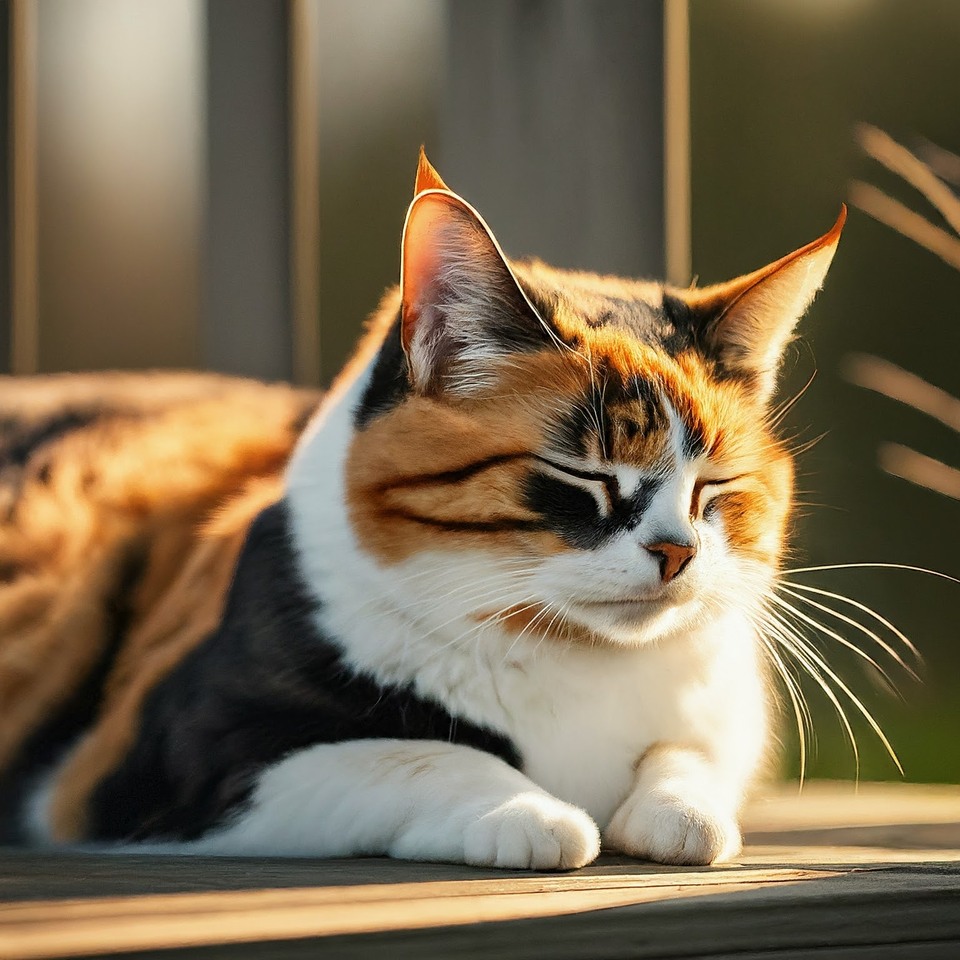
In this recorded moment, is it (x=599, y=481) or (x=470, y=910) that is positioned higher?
(x=599, y=481)

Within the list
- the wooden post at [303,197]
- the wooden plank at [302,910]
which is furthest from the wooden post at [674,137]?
the wooden plank at [302,910]

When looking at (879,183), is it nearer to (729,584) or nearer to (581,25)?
(581,25)

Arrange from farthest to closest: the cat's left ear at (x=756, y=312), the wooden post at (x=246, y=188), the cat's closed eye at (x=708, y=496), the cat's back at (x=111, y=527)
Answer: the wooden post at (x=246, y=188), the cat's back at (x=111, y=527), the cat's left ear at (x=756, y=312), the cat's closed eye at (x=708, y=496)

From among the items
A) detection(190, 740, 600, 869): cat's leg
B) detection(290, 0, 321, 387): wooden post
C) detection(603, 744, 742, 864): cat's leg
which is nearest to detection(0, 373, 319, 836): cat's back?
detection(290, 0, 321, 387): wooden post

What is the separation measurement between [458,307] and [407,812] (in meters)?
0.60

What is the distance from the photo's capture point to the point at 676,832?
124 cm

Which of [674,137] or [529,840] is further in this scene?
[674,137]

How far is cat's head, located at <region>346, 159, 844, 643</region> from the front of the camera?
1.36 m

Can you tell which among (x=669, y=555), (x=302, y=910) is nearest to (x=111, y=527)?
(x=669, y=555)

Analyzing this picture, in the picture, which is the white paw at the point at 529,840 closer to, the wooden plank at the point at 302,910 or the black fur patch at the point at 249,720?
the wooden plank at the point at 302,910

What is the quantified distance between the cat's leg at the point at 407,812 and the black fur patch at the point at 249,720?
0.04 meters

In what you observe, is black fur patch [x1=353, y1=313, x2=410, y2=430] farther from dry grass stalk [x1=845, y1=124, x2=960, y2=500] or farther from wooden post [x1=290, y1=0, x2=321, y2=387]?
wooden post [x1=290, y1=0, x2=321, y2=387]

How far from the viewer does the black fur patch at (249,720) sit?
1.38m

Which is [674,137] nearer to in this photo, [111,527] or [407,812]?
[111,527]
